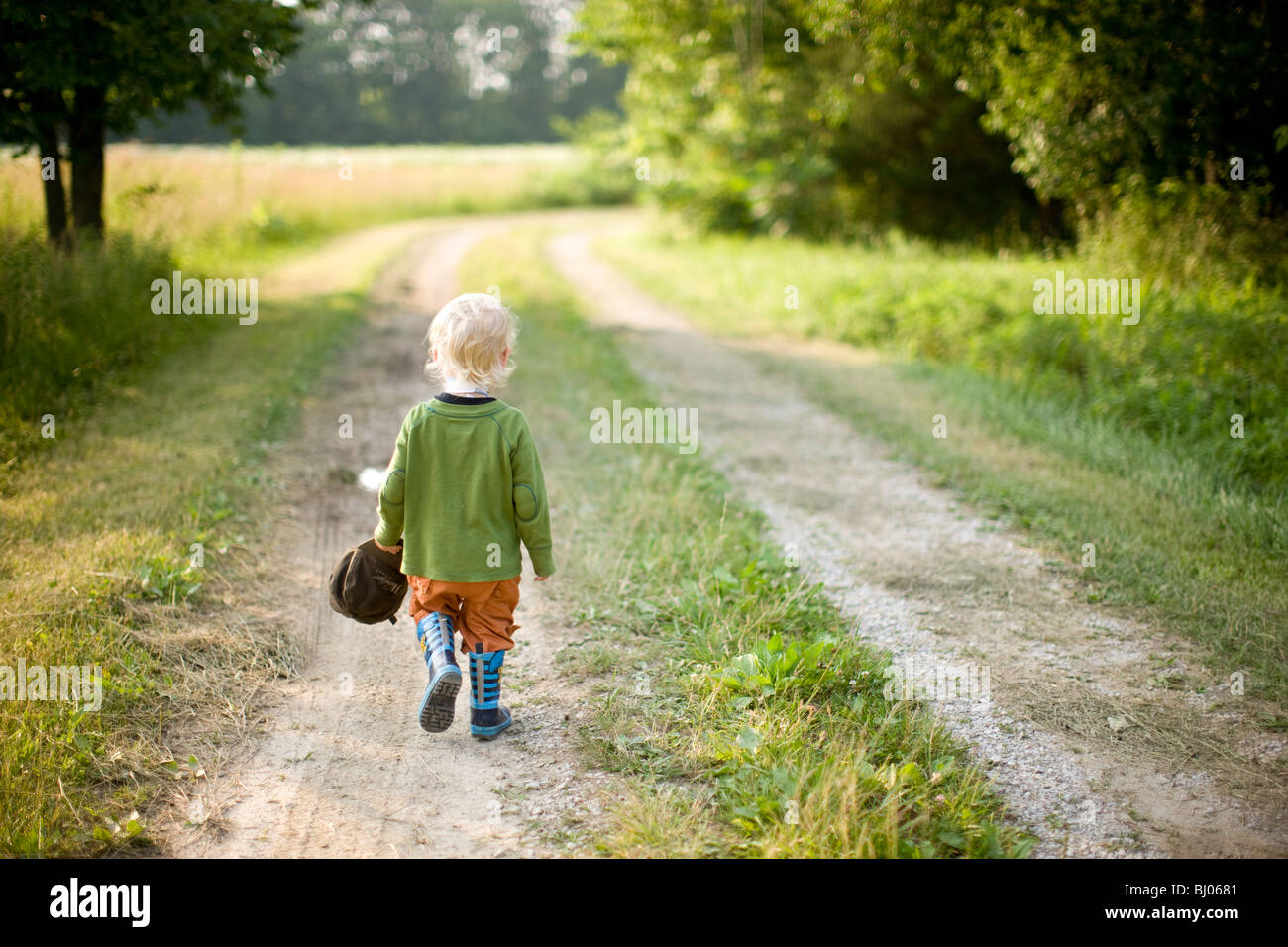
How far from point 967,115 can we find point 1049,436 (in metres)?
11.1

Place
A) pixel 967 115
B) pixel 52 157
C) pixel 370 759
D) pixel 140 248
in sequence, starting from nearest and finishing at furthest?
pixel 370 759, pixel 52 157, pixel 140 248, pixel 967 115

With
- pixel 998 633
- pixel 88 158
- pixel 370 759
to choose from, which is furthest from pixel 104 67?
pixel 998 633

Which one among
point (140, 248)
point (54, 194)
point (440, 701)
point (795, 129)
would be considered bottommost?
point (440, 701)

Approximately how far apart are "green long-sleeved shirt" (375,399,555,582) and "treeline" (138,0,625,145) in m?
56.4

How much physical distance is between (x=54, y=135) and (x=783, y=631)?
869 centimetres

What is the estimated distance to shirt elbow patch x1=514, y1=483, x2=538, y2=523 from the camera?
331 centimetres

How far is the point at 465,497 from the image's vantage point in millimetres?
3299

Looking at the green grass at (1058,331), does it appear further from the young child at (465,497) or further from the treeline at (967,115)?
the young child at (465,497)

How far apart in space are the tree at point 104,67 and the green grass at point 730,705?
5462 millimetres

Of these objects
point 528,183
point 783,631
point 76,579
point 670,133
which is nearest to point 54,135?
point 76,579

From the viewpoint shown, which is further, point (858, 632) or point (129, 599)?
point (858, 632)

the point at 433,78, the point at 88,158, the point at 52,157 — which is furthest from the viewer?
the point at 433,78

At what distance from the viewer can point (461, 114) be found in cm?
6303

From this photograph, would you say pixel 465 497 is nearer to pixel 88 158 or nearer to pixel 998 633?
pixel 998 633
